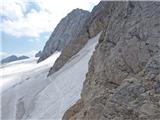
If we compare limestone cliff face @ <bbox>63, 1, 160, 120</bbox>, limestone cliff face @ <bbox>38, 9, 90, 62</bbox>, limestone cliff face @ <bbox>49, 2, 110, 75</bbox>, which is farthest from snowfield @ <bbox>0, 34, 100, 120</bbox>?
limestone cliff face @ <bbox>38, 9, 90, 62</bbox>

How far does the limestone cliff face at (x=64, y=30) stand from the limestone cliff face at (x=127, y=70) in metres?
65.1

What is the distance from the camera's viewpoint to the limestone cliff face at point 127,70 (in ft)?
32.1

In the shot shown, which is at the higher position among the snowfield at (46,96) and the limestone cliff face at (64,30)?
the limestone cliff face at (64,30)

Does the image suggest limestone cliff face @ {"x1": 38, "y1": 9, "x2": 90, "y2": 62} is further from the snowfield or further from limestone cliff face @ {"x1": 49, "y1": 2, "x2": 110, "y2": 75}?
the snowfield

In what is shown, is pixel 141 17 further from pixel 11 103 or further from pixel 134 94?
pixel 11 103

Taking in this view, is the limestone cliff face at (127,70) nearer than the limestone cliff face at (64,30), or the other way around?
the limestone cliff face at (127,70)

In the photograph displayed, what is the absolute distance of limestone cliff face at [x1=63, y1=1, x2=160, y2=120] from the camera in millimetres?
9797

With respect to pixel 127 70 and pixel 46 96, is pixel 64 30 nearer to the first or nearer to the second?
pixel 46 96

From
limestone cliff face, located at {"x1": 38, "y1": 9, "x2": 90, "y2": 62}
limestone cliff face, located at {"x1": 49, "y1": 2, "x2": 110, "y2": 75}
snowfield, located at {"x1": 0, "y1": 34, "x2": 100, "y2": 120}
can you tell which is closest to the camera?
snowfield, located at {"x1": 0, "y1": 34, "x2": 100, "y2": 120}

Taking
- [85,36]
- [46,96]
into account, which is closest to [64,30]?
[85,36]

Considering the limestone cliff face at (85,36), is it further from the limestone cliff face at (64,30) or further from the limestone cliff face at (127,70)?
the limestone cliff face at (64,30)

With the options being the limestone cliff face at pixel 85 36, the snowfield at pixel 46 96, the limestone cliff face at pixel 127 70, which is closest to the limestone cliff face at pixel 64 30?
the limestone cliff face at pixel 85 36

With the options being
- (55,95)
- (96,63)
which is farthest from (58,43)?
(96,63)

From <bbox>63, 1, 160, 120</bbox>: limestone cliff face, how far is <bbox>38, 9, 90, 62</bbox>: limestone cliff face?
65.1 metres
